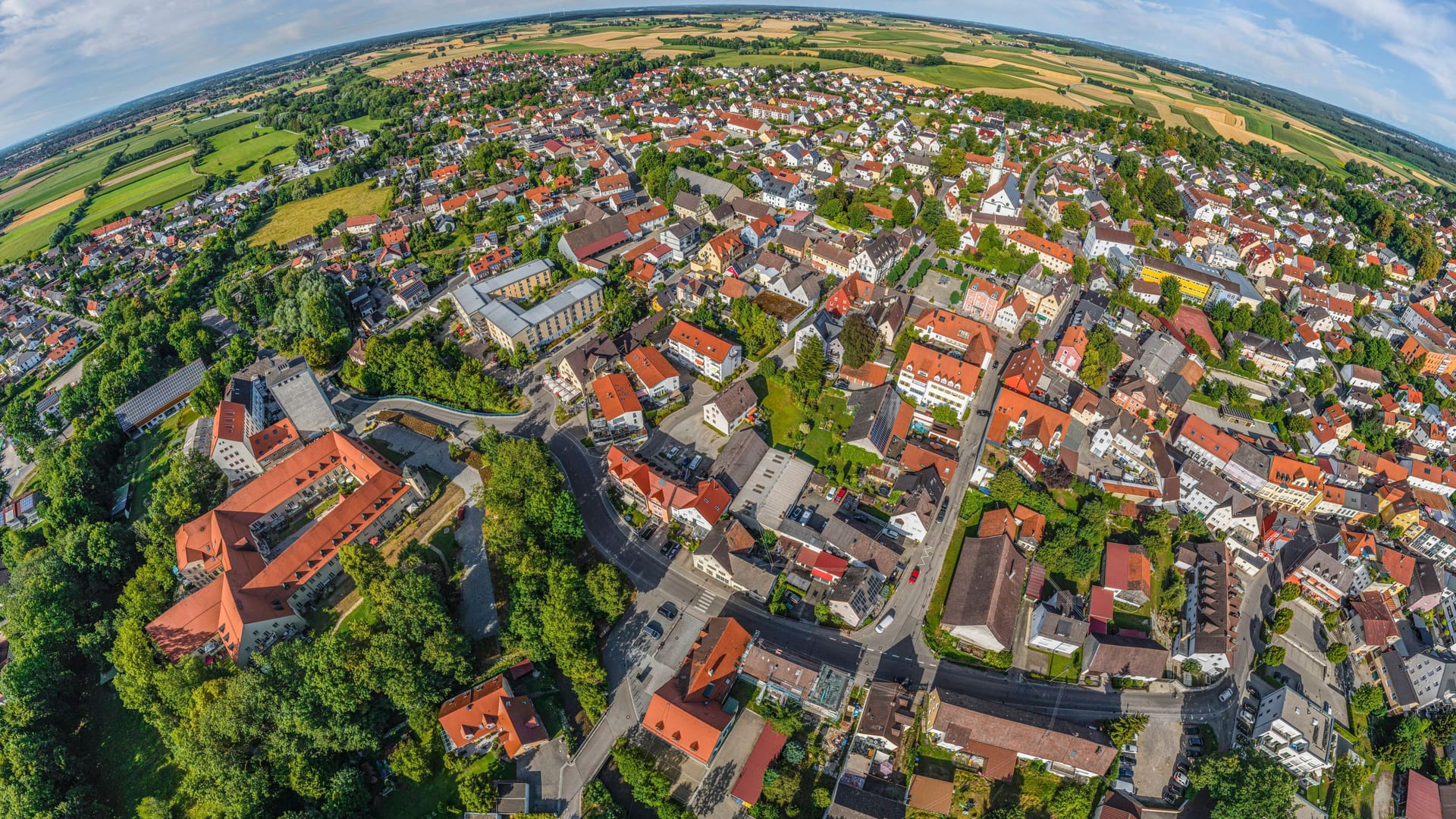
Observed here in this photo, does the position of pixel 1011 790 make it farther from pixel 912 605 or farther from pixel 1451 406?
pixel 1451 406

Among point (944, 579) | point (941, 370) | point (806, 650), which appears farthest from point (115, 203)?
point (944, 579)

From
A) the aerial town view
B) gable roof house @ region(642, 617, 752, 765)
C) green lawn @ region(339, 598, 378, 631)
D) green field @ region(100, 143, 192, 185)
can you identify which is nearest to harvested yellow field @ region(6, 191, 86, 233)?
green field @ region(100, 143, 192, 185)

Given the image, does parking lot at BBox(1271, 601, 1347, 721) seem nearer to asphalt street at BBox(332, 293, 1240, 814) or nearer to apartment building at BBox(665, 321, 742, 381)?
asphalt street at BBox(332, 293, 1240, 814)

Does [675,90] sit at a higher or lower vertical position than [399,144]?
higher

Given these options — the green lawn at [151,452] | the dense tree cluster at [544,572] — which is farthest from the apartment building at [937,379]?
the green lawn at [151,452]

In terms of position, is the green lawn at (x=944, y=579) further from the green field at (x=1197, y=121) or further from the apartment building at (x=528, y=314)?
the green field at (x=1197, y=121)

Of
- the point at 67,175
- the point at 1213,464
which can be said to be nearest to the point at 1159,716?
the point at 1213,464
